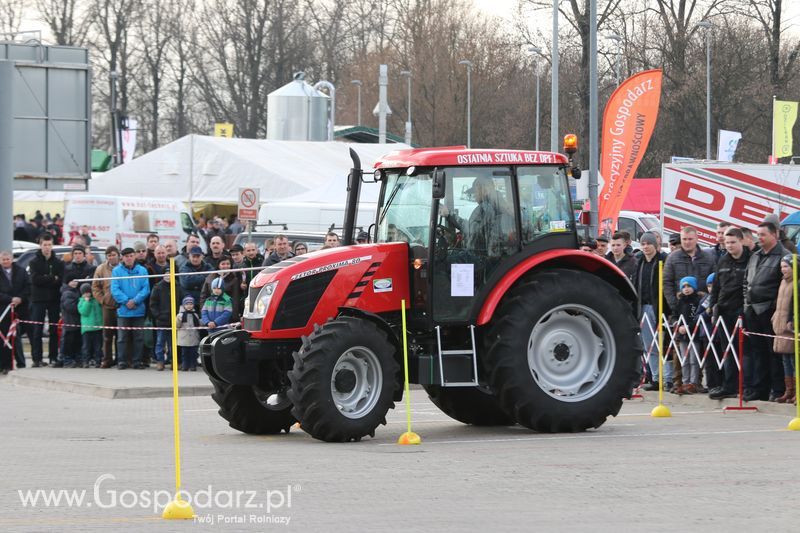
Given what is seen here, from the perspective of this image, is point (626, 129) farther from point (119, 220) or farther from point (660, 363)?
point (119, 220)

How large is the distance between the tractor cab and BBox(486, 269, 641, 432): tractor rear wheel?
14.0 inches

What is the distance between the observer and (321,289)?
12477 millimetres

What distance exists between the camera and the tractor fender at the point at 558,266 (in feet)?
41.4

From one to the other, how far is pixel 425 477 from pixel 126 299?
12.1 metres

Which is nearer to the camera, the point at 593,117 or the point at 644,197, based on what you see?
the point at 593,117

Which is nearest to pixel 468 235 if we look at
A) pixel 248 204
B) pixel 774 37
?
pixel 248 204

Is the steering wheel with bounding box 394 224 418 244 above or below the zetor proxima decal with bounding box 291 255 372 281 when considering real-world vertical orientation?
above

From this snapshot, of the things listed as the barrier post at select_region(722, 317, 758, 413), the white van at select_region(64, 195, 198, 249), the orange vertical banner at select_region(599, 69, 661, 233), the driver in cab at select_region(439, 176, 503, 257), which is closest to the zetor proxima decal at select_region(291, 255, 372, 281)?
the driver in cab at select_region(439, 176, 503, 257)

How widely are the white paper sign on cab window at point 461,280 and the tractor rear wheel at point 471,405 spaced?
4.82 feet

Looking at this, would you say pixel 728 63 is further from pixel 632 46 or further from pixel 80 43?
pixel 80 43

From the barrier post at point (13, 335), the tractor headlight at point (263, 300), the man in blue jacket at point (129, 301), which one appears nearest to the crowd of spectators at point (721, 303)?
the tractor headlight at point (263, 300)

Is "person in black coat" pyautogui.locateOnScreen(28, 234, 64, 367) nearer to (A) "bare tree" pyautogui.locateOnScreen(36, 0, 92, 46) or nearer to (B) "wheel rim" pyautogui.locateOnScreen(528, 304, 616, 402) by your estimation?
(B) "wheel rim" pyautogui.locateOnScreen(528, 304, 616, 402)

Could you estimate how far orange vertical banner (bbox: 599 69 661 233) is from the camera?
25266mm

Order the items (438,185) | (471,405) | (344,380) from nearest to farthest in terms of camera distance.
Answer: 1. (344,380)
2. (438,185)
3. (471,405)
